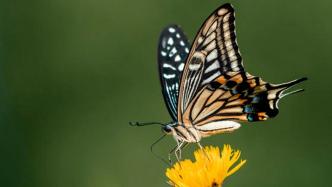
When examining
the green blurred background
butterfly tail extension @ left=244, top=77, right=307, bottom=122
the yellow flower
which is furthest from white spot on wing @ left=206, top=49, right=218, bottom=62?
the green blurred background

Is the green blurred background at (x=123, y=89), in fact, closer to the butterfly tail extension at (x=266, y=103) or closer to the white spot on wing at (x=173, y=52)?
the white spot on wing at (x=173, y=52)

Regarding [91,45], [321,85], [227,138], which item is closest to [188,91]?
[227,138]

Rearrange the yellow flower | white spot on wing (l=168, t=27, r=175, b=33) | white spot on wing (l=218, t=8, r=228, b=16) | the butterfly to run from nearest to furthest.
A: the yellow flower, the butterfly, white spot on wing (l=218, t=8, r=228, b=16), white spot on wing (l=168, t=27, r=175, b=33)

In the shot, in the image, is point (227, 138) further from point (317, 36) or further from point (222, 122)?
point (222, 122)

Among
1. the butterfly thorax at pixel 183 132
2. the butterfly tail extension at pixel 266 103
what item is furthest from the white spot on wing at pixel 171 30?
the butterfly tail extension at pixel 266 103

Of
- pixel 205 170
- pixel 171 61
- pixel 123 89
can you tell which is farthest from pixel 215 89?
pixel 123 89

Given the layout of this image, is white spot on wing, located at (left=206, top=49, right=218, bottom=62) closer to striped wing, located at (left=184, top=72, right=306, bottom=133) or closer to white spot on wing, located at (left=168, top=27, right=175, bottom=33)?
striped wing, located at (left=184, top=72, right=306, bottom=133)

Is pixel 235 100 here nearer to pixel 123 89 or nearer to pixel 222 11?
pixel 222 11
